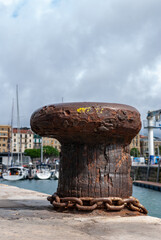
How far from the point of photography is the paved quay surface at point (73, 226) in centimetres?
188

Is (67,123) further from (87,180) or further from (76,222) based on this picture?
(76,222)

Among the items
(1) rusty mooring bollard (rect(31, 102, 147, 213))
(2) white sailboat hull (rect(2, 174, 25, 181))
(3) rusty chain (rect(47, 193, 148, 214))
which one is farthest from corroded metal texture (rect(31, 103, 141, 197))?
(2) white sailboat hull (rect(2, 174, 25, 181))

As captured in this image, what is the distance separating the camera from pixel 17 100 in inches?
1769

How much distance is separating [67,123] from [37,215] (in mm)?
875

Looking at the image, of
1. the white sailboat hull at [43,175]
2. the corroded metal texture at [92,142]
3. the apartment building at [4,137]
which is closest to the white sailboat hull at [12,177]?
the white sailboat hull at [43,175]

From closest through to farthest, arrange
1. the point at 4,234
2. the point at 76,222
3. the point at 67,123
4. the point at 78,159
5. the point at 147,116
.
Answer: the point at 4,234 < the point at 76,222 < the point at 67,123 < the point at 78,159 < the point at 147,116

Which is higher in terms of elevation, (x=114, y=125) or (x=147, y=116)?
(x=147, y=116)

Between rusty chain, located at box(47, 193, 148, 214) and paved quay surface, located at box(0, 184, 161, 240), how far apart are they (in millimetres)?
76

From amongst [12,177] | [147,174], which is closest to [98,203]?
[147,174]

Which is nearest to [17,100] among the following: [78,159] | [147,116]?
[147,116]

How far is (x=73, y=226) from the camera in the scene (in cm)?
221

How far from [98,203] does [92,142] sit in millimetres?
602

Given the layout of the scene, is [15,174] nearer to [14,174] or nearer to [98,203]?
[14,174]

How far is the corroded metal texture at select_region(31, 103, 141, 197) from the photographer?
2.79 meters
